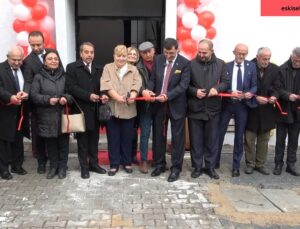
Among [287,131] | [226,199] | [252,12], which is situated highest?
[252,12]

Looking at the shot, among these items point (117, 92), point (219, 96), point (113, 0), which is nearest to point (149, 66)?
point (117, 92)

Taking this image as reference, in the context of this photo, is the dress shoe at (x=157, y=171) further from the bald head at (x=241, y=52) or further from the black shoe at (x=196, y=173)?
the bald head at (x=241, y=52)

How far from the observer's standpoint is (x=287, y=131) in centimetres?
613

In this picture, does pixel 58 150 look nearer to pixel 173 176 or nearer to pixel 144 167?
pixel 144 167

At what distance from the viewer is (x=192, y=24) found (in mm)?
6750

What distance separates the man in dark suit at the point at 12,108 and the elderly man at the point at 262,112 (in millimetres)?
3015

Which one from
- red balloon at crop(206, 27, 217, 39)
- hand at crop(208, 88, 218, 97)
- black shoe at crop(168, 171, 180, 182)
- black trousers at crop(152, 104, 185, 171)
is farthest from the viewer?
red balloon at crop(206, 27, 217, 39)

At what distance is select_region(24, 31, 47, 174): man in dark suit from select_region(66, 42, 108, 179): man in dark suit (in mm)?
513

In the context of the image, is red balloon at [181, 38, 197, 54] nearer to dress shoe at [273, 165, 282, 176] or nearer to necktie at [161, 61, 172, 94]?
necktie at [161, 61, 172, 94]

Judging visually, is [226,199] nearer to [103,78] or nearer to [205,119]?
[205,119]

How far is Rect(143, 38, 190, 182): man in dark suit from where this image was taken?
5570 millimetres

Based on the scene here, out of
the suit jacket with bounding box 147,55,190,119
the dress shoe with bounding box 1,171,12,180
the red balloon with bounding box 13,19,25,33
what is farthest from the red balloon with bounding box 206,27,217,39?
the dress shoe with bounding box 1,171,12,180

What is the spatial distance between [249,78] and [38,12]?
3298 mm

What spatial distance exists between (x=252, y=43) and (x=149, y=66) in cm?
221
